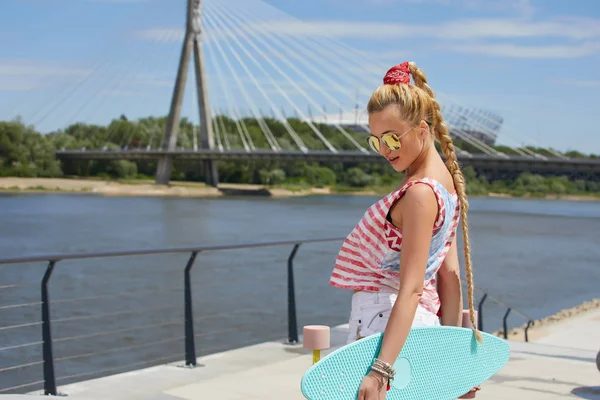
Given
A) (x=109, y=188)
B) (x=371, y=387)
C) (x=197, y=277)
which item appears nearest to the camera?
(x=371, y=387)

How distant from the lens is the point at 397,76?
1.65m

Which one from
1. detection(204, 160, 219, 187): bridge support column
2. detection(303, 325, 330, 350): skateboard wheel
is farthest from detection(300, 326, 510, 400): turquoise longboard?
detection(204, 160, 219, 187): bridge support column

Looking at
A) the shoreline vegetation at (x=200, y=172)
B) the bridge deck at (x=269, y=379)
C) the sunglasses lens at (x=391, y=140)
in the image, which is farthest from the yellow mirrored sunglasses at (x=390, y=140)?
the shoreline vegetation at (x=200, y=172)

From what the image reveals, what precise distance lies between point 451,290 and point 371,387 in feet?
1.23

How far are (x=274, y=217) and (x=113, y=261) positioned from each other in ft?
50.9

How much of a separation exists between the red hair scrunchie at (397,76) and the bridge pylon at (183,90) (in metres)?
42.8

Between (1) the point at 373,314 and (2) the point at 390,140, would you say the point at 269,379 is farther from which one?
(2) the point at 390,140

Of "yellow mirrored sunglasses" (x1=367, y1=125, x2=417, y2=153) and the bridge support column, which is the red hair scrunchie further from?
the bridge support column

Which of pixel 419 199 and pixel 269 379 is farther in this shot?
pixel 269 379

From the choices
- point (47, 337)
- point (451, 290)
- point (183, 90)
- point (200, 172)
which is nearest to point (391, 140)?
point (451, 290)

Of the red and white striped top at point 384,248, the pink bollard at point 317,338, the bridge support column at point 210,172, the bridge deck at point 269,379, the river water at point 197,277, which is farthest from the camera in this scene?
the bridge support column at point 210,172

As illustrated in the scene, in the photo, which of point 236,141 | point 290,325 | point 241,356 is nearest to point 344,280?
point 241,356

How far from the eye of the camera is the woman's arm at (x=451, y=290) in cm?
179

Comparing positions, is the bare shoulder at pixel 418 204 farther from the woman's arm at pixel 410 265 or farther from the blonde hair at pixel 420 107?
the blonde hair at pixel 420 107
